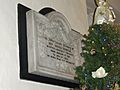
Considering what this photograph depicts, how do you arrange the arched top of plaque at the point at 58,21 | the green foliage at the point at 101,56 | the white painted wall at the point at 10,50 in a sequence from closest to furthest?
1. the white painted wall at the point at 10,50
2. the green foliage at the point at 101,56
3. the arched top of plaque at the point at 58,21

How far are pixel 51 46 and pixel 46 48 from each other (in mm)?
57

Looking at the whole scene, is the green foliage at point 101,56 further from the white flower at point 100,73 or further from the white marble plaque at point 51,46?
the white marble plaque at point 51,46

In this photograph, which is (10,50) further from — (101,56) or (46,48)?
(101,56)

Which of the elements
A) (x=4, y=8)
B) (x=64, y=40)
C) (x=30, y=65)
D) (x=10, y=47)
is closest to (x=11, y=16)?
(x=4, y=8)

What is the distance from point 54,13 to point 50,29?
13 centimetres

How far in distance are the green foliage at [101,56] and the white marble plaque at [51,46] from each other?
0.19m

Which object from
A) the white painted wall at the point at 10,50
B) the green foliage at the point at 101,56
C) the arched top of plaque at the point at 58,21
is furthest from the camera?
the arched top of plaque at the point at 58,21

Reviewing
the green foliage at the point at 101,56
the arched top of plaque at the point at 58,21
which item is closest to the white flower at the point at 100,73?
the green foliage at the point at 101,56

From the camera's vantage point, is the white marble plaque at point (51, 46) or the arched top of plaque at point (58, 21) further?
the arched top of plaque at point (58, 21)

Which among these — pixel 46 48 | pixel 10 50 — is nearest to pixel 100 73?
pixel 46 48

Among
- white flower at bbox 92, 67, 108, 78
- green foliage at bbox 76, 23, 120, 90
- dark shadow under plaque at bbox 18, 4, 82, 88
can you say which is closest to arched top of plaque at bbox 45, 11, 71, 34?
dark shadow under plaque at bbox 18, 4, 82, 88

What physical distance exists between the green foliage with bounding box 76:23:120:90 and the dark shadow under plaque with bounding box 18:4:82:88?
192mm

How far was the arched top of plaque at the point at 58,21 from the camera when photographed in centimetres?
198

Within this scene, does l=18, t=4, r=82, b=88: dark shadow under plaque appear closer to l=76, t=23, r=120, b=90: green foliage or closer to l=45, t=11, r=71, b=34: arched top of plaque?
l=45, t=11, r=71, b=34: arched top of plaque
